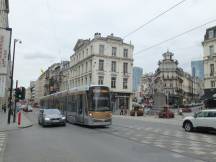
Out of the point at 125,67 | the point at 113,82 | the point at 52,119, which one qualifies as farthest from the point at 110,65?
the point at 52,119

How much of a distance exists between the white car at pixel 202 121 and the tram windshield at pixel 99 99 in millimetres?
5912

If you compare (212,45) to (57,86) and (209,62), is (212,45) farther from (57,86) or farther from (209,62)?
(57,86)

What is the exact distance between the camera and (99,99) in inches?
933

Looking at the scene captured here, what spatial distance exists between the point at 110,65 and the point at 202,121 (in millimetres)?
46235

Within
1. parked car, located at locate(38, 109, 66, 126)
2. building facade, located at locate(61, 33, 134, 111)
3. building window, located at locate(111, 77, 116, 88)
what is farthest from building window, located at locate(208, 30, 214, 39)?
parked car, located at locate(38, 109, 66, 126)

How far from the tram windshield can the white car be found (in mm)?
5912

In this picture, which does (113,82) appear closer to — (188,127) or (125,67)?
(125,67)

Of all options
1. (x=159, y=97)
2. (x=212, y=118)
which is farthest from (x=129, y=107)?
(x=212, y=118)

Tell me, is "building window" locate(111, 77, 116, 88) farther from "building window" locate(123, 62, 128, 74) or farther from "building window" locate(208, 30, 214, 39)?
"building window" locate(208, 30, 214, 39)

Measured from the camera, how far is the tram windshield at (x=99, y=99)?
23.4 meters

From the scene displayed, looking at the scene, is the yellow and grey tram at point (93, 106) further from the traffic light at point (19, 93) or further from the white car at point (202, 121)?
the white car at point (202, 121)

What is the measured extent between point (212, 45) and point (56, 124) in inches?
1482

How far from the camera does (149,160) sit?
394 inches

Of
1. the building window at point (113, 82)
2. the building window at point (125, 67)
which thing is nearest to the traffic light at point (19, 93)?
the building window at point (113, 82)
